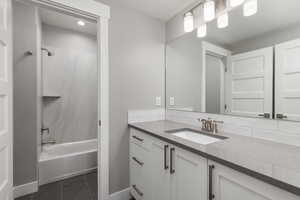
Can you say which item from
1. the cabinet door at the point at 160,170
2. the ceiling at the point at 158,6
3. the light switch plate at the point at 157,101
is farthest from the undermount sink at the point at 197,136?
the ceiling at the point at 158,6

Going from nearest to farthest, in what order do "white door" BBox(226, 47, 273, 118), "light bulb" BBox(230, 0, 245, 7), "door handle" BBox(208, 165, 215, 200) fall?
"door handle" BBox(208, 165, 215, 200) → "white door" BBox(226, 47, 273, 118) → "light bulb" BBox(230, 0, 245, 7)

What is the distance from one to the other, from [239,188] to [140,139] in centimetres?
98

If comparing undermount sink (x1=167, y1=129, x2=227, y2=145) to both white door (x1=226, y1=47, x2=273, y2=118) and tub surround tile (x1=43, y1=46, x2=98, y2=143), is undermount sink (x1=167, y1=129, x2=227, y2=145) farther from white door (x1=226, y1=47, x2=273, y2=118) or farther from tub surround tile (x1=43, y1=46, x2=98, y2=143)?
tub surround tile (x1=43, y1=46, x2=98, y2=143)

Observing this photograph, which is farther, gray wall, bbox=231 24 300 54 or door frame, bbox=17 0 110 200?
door frame, bbox=17 0 110 200

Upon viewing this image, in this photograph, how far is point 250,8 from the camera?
1.19m

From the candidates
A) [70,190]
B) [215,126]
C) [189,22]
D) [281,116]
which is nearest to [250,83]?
[281,116]

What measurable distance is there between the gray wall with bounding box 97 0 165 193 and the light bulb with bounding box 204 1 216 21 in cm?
71

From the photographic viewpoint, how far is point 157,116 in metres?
1.98

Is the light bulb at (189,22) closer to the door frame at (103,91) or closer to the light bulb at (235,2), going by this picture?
the light bulb at (235,2)

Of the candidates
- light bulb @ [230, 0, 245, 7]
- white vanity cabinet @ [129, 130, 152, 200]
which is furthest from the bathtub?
light bulb @ [230, 0, 245, 7]

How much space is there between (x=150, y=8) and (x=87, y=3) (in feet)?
→ 2.39

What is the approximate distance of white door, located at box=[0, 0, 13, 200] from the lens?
95 cm

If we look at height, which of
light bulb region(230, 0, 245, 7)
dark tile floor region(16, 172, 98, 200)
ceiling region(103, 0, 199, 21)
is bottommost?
dark tile floor region(16, 172, 98, 200)

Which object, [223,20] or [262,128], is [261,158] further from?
[223,20]
